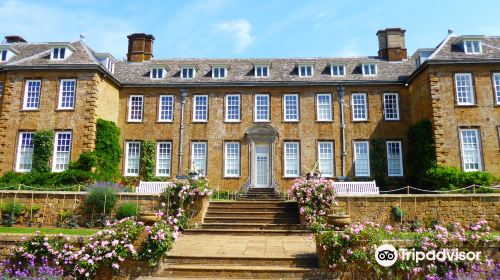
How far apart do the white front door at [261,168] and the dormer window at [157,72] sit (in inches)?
317

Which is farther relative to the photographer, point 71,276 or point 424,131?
point 424,131

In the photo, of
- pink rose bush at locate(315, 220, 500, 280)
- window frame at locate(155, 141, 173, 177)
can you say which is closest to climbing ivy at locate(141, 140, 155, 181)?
window frame at locate(155, 141, 173, 177)

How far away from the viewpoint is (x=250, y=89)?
74.6 ft

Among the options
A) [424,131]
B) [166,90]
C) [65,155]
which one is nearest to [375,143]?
[424,131]

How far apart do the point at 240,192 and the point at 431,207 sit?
10.2m

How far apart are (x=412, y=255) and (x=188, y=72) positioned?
19.1 meters

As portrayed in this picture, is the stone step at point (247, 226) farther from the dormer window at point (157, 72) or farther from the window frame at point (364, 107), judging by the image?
the dormer window at point (157, 72)

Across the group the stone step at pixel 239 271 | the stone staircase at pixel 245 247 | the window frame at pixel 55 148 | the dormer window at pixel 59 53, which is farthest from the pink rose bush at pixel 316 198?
the dormer window at pixel 59 53

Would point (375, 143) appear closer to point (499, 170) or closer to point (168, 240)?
point (499, 170)

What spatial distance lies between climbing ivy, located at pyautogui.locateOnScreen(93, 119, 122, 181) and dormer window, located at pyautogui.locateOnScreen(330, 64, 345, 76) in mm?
13843

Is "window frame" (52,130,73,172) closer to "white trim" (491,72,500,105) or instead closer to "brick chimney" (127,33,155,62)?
"brick chimney" (127,33,155,62)

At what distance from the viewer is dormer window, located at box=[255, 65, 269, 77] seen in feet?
76.9

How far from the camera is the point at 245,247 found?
9797mm

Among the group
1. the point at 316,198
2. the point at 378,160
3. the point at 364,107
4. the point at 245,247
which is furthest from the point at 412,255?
the point at 364,107
